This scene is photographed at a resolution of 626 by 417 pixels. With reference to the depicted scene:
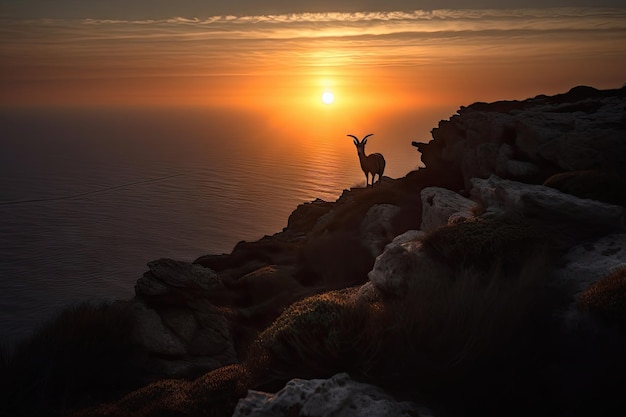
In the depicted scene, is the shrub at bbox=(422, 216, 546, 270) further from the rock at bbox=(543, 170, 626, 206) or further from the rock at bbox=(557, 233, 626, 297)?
the rock at bbox=(543, 170, 626, 206)

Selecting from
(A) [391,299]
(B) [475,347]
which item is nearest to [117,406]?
(A) [391,299]

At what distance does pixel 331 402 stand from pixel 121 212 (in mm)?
95893

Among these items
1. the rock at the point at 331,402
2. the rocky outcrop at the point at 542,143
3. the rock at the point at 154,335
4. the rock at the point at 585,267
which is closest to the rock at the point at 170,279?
the rock at the point at 154,335

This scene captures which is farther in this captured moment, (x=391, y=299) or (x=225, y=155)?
(x=225, y=155)

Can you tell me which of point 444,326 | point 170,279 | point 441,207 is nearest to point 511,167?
point 441,207

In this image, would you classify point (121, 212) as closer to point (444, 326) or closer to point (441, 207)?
point (441, 207)

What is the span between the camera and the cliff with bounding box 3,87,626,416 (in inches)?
307

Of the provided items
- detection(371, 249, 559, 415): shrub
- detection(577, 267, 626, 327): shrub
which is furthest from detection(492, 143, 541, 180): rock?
detection(371, 249, 559, 415): shrub

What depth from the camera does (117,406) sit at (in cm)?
1059

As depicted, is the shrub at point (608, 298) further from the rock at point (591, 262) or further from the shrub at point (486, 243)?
the shrub at point (486, 243)

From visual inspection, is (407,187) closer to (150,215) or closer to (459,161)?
(459,161)

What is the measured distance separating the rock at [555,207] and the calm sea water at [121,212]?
28319mm

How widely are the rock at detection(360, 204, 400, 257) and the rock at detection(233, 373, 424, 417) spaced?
18.6m

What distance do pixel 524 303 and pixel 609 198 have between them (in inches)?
305
